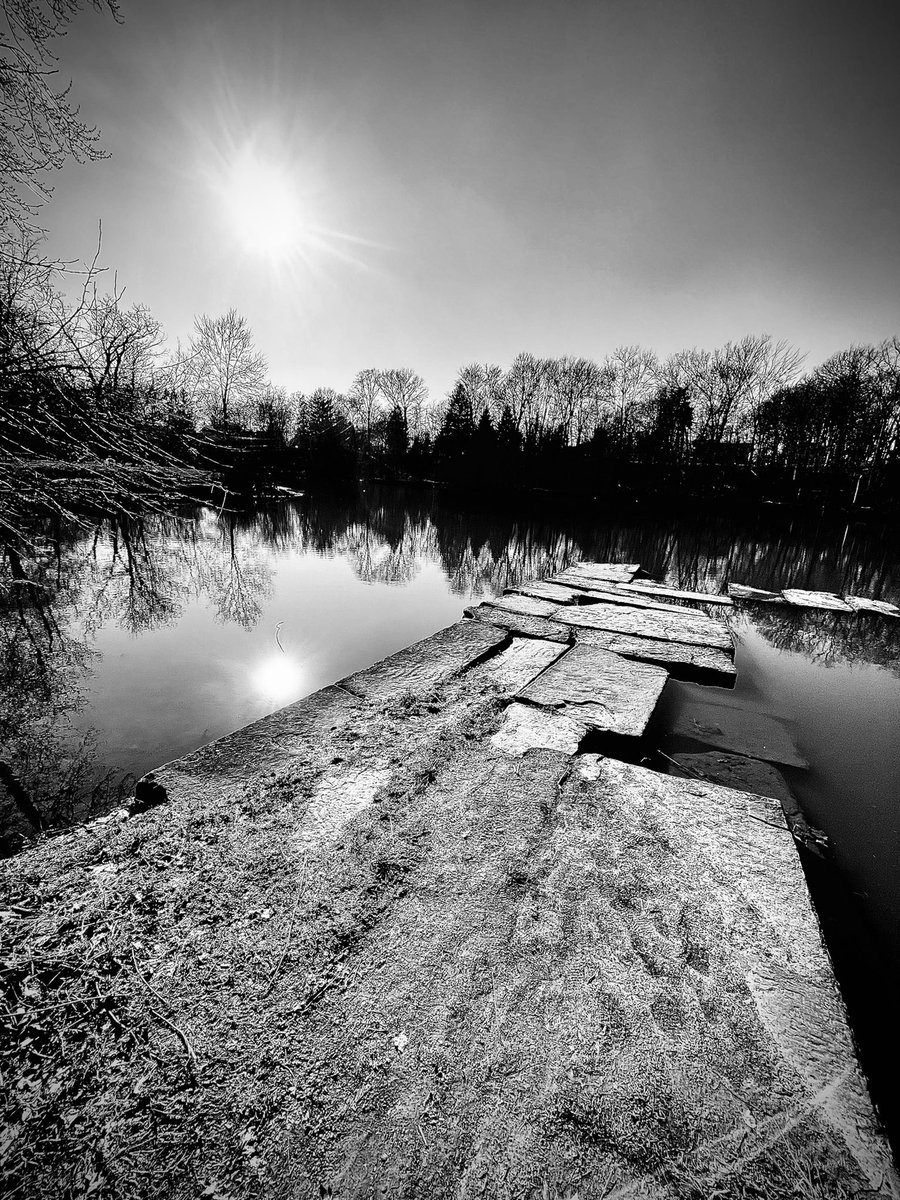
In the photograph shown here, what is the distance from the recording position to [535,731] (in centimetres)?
227

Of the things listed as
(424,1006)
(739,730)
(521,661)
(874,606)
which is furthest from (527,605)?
(874,606)

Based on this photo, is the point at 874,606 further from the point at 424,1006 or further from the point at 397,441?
→ the point at 397,441

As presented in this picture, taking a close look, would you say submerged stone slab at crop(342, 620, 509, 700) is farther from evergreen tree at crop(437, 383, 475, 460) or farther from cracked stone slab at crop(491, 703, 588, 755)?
evergreen tree at crop(437, 383, 475, 460)

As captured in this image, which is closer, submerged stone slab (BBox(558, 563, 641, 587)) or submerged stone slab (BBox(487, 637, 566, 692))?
submerged stone slab (BBox(487, 637, 566, 692))

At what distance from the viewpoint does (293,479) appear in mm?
29266

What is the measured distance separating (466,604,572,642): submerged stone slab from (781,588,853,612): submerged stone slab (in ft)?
12.7

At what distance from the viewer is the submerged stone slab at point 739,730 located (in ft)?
8.25

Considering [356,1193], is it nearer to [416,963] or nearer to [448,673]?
[416,963]

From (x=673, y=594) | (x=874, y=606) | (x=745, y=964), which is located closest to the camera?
(x=745, y=964)

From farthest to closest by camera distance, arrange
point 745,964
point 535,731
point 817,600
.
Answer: point 817,600 < point 535,731 < point 745,964

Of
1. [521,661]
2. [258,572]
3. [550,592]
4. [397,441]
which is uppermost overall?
[397,441]

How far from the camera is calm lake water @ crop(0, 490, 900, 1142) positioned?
2.18 meters

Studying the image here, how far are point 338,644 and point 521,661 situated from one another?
1.91m

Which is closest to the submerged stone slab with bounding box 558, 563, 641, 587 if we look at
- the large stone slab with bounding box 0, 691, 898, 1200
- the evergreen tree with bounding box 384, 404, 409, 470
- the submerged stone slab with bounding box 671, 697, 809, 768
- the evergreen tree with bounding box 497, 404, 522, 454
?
the submerged stone slab with bounding box 671, 697, 809, 768
